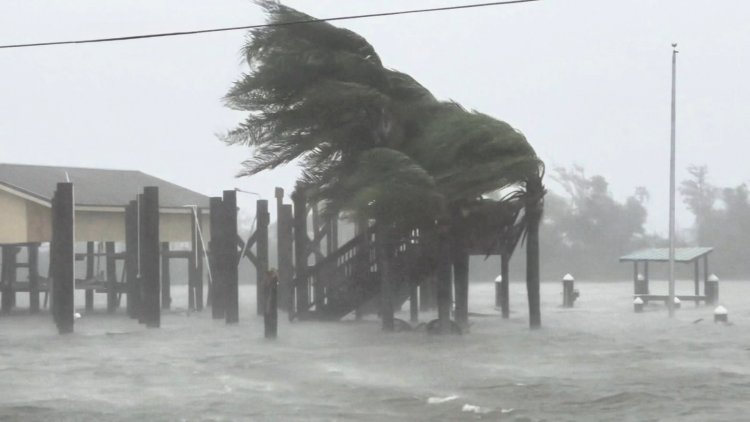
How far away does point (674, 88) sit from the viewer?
33.8 meters

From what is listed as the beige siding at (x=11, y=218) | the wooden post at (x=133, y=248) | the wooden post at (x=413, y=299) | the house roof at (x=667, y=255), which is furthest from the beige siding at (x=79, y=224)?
the house roof at (x=667, y=255)

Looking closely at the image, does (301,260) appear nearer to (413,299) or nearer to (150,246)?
(413,299)

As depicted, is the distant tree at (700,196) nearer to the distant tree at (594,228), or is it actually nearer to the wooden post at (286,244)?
the distant tree at (594,228)

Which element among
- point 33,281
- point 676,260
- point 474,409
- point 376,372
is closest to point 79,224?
point 33,281

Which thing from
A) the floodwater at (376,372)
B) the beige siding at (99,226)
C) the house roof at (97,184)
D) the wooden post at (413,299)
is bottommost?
the floodwater at (376,372)

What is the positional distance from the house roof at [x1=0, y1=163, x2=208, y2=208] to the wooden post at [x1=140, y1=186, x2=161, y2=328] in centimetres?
591

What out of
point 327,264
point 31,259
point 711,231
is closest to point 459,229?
point 327,264

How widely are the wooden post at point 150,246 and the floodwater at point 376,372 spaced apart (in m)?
0.82

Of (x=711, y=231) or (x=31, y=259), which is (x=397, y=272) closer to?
(x=31, y=259)

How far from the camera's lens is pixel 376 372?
62.0 feet

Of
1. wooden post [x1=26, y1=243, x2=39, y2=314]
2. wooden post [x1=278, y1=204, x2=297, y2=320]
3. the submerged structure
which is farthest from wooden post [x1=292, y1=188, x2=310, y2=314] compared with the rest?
wooden post [x1=26, y1=243, x2=39, y2=314]

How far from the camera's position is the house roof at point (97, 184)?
3484cm

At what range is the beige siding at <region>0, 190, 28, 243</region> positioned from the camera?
31.8 m

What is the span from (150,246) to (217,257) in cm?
260
